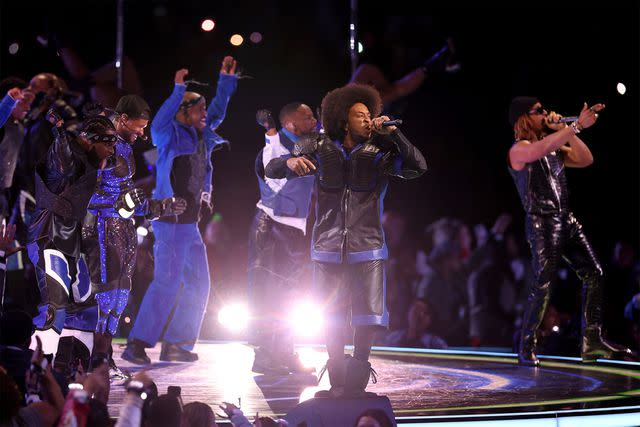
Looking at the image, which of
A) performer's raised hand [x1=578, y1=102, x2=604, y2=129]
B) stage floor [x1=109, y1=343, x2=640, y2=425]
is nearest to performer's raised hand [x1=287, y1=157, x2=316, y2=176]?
stage floor [x1=109, y1=343, x2=640, y2=425]

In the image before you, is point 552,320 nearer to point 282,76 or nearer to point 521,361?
point 521,361

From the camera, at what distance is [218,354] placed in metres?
8.44

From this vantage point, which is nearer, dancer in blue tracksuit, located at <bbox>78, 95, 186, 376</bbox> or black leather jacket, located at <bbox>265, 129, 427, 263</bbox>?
black leather jacket, located at <bbox>265, 129, 427, 263</bbox>

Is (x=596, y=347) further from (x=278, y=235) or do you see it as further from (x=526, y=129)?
(x=278, y=235)

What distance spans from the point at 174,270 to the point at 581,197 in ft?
19.4

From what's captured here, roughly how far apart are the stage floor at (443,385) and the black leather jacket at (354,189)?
893 mm

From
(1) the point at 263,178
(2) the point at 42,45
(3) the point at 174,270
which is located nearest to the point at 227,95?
(1) the point at 263,178

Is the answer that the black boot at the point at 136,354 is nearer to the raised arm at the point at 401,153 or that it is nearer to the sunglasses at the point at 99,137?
the sunglasses at the point at 99,137

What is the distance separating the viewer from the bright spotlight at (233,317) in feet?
34.0

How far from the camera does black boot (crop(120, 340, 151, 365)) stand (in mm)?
7367

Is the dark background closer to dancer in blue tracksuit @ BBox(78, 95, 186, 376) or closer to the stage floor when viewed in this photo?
dancer in blue tracksuit @ BBox(78, 95, 186, 376)

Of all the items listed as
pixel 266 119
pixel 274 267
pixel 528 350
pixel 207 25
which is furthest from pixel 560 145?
pixel 207 25

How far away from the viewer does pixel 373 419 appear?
14.4ft

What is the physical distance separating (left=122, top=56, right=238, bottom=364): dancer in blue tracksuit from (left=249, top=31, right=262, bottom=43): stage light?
137 cm
